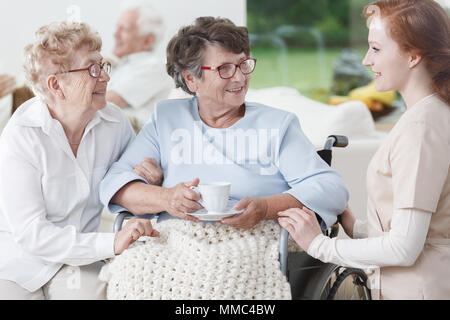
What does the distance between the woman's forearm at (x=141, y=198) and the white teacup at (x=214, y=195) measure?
7.6 inches

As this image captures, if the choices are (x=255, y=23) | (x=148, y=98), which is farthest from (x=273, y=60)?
(x=148, y=98)

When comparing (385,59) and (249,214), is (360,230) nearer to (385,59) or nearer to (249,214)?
(249,214)

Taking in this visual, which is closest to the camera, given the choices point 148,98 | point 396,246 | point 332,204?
point 396,246

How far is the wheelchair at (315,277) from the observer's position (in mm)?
1463

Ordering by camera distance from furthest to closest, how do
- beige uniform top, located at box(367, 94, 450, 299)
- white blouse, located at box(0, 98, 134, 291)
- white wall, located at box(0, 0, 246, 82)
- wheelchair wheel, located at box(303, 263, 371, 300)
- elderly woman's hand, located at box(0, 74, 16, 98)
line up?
white wall, located at box(0, 0, 246, 82)
elderly woman's hand, located at box(0, 74, 16, 98)
white blouse, located at box(0, 98, 134, 291)
wheelchair wheel, located at box(303, 263, 371, 300)
beige uniform top, located at box(367, 94, 450, 299)

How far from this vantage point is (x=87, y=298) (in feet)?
5.26

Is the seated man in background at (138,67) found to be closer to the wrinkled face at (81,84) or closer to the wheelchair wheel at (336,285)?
the wrinkled face at (81,84)

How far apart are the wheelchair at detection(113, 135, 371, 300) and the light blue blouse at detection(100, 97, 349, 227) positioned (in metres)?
0.12

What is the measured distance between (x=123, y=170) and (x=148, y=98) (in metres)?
1.61

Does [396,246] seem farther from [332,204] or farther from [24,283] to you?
[24,283]

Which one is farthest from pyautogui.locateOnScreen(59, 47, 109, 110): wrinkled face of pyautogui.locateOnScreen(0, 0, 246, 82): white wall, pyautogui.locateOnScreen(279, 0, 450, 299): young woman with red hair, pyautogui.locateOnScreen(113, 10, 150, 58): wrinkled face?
pyautogui.locateOnScreen(0, 0, 246, 82): white wall

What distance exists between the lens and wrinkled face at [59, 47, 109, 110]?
1.67 meters

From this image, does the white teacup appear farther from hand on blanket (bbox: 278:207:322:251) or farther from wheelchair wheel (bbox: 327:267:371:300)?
wheelchair wheel (bbox: 327:267:371:300)

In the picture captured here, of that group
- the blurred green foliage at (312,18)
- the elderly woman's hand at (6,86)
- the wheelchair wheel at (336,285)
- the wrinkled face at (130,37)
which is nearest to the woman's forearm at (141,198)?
the wheelchair wheel at (336,285)
